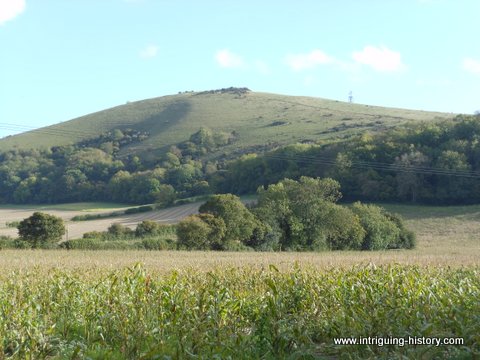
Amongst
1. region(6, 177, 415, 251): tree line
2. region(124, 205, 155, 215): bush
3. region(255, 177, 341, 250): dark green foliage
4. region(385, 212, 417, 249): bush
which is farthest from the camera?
region(124, 205, 155, 215): bush

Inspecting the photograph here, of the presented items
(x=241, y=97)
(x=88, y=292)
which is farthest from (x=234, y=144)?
(x=88, y=292)


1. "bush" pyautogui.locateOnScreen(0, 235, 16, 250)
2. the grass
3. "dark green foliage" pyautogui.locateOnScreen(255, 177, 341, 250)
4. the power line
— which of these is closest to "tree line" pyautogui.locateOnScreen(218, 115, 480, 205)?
the power line

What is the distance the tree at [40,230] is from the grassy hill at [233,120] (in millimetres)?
76591

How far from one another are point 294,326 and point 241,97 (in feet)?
577

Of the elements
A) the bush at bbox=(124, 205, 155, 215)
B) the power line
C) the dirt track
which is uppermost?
the power line

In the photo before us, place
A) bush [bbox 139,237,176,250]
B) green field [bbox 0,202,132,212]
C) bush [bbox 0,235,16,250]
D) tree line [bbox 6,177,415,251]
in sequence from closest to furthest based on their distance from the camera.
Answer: bush [bbox 0,235,16,250], tree line [bbox 6,177,415,251], bush [bbox 139,237,176,250], green field [bbox 0,202,132,212]

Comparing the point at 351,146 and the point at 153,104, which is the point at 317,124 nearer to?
the point at 351,146

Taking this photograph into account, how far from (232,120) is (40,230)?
356 ft

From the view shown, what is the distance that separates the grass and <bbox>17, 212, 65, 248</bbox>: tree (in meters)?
76.7

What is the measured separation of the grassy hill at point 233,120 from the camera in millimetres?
130500

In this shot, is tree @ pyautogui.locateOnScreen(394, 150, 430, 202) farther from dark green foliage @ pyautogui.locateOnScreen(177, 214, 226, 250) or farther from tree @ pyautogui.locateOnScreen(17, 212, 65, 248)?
tree @ pyautogui.locateOnScreen(17, 212, 65, 248)

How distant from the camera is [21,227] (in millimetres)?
50250

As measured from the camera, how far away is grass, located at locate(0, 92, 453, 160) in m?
130

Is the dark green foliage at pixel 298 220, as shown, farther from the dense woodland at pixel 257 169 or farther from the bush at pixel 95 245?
the dense woodland at pixel 257 169
